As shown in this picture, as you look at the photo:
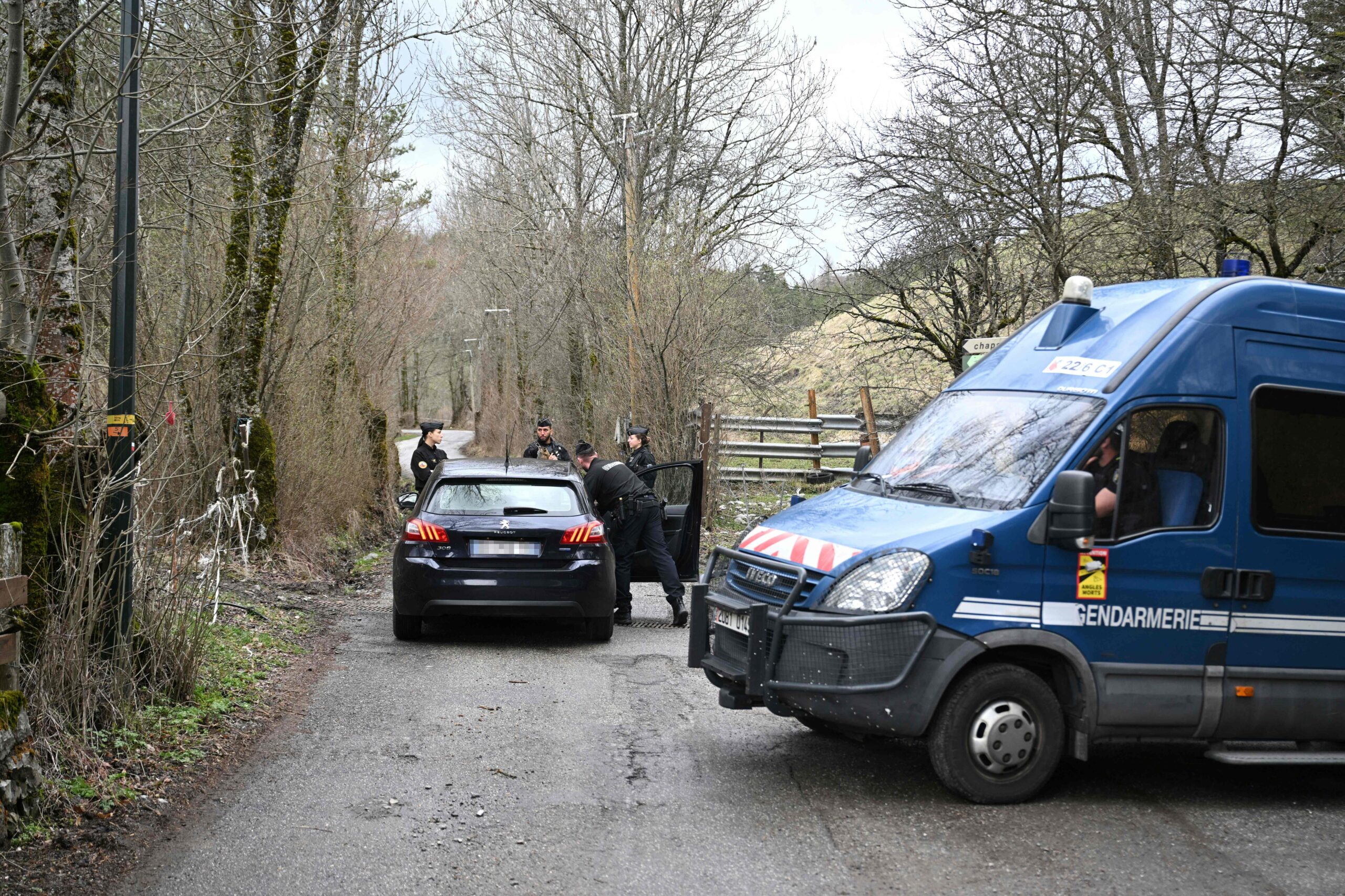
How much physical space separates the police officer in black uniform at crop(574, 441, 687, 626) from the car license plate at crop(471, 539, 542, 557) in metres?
1.28

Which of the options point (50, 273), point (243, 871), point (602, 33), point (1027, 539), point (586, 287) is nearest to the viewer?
point (243, 871)

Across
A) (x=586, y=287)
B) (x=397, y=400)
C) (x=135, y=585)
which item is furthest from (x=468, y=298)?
(x=135, y=585)

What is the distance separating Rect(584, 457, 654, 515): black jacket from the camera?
11352mm

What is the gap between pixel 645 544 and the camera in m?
11.7

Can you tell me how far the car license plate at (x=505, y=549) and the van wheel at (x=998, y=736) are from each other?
4.88m

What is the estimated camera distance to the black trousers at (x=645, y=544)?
37.9ft

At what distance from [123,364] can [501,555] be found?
3.86 metres

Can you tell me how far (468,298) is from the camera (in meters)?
55.4

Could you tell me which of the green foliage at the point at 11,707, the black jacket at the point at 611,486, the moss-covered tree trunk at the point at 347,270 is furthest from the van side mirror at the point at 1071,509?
the moss-covered tree trunk at the point at 347,270

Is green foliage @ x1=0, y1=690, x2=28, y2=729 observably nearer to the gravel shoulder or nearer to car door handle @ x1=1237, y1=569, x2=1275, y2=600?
the gravel shoulder

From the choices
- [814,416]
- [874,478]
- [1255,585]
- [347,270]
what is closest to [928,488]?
[874,478]

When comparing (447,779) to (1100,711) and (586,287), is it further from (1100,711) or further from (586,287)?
(586,287)

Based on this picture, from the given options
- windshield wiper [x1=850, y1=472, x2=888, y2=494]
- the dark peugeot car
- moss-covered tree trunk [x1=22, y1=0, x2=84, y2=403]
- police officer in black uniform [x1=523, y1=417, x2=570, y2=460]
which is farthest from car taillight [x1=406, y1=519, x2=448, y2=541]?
police officer in black uniform [x1=523, y1=417, x2=570, y2=460]

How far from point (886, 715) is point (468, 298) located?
51402mm
